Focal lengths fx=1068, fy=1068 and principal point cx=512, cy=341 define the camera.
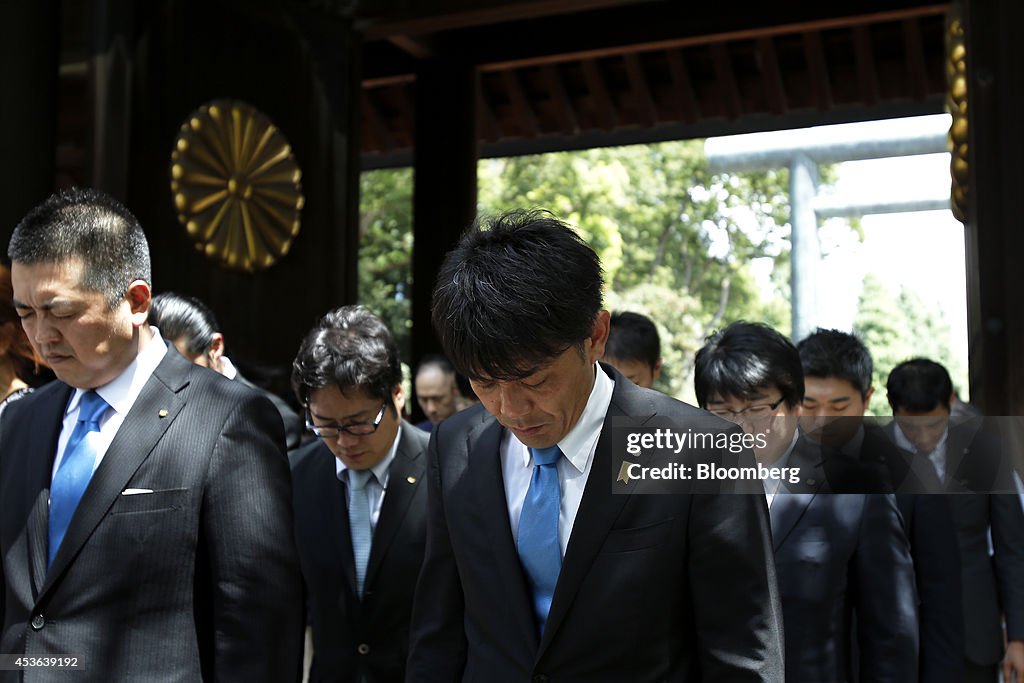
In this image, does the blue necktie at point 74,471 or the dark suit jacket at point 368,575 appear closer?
the blue necktie at point 74,471

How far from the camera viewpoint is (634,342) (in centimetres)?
406

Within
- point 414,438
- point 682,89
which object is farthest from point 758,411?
point 682,89

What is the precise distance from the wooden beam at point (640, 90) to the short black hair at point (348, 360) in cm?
402

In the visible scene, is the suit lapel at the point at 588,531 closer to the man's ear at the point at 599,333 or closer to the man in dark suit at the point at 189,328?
the man's ear at the point at 599,333

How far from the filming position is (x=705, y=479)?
179 centimetres

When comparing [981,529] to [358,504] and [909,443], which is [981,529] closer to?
[909,443]

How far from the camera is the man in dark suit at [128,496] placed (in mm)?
2053

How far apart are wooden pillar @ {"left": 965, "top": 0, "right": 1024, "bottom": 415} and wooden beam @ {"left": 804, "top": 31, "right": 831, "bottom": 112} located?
6.59 ft

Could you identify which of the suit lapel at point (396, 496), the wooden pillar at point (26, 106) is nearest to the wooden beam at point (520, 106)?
the wooden pillar at point (26, 106)

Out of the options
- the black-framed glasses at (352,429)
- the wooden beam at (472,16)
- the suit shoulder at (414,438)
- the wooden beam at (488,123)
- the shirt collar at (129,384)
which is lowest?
the suit shoulder at (414,438)

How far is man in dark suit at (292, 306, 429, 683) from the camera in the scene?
108 inches

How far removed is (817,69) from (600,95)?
52.1 inches

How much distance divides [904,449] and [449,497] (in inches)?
79.6

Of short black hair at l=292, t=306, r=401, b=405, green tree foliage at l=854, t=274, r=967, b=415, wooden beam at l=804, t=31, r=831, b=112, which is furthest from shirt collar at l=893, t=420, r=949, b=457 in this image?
green tree foliage at l=854, t=274, r=967, b=415
